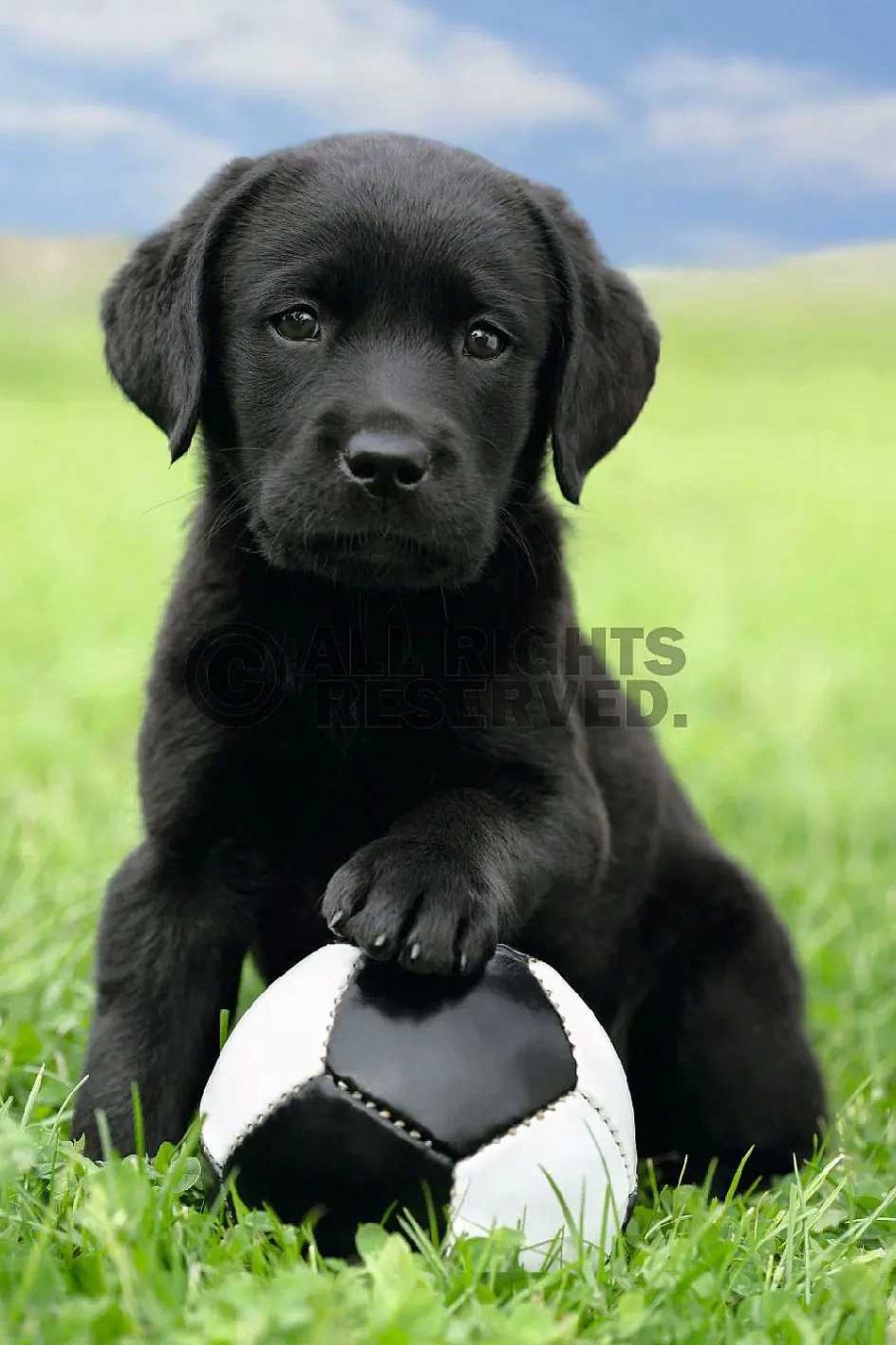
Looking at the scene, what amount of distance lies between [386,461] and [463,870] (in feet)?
2.21

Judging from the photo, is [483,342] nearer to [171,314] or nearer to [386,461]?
[386,461]

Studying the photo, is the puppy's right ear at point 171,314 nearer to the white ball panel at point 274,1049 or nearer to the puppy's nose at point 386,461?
the puppy's nose at point 386,461

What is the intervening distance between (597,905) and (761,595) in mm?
7980

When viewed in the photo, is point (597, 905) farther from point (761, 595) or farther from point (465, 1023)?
point (761, 595)

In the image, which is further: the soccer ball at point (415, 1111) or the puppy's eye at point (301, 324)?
the puppy's eye at point (301, 324)

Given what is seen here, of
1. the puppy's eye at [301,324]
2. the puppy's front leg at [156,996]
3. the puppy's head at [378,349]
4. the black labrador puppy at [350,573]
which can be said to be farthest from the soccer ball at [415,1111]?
the puppy's eye at [301,324]

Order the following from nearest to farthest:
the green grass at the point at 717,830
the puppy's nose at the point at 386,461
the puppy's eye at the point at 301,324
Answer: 1. the green grass at the point at 717,830
2. the puppy's nose at the point at 386,461
3. the puppy's eye at the point at 301,324

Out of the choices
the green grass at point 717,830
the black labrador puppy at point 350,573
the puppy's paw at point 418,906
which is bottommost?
the green grass at point 717,830

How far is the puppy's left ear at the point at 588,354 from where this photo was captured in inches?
126

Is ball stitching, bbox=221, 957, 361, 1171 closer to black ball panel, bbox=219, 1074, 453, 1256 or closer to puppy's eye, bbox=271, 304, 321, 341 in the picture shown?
black ball panel, bbox=219, 1074, 453, 1256

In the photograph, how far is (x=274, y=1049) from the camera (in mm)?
2490

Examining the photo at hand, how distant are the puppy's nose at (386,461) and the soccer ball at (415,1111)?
2.49 ft

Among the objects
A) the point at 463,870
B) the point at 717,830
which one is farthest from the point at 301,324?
the point at 717,830

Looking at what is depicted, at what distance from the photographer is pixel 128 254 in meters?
3.34
